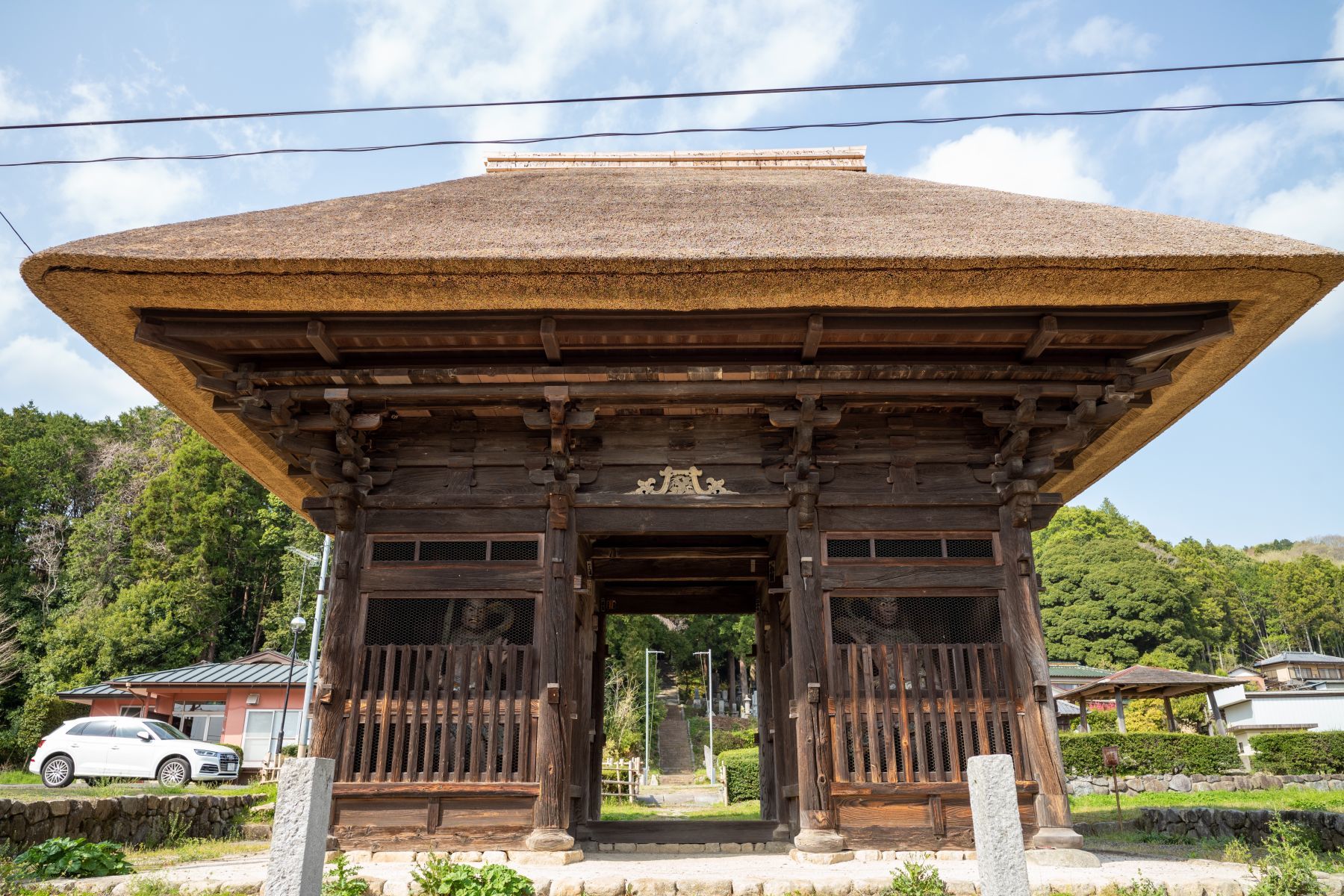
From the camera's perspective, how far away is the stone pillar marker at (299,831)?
3863mm

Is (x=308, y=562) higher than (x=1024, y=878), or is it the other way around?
(x=308, y=562)

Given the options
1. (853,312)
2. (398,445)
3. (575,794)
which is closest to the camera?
(853,312)

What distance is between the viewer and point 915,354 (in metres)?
6.94

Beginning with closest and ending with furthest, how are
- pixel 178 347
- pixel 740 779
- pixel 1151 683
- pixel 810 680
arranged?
pixel 178 347 < pixel 810 680 < pixel 1151 683 < pixel 740 779

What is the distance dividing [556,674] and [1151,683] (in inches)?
615

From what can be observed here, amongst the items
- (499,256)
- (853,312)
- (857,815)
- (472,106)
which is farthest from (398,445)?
(857,815)

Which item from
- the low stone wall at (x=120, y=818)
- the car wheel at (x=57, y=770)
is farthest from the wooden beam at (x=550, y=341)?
the car wheel at (x=57, y=770)

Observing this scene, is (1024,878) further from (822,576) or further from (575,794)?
(575,794)

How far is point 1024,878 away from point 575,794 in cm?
526

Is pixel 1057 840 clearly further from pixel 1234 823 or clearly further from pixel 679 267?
pixel 1234 823

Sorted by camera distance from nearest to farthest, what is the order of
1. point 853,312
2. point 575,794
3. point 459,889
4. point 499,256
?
A: point 459,889 < point 499,256 < point 853,312 < point 575,794

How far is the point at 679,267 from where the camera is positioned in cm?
590

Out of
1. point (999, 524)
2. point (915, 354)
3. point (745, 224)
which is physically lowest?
point (999, 524)

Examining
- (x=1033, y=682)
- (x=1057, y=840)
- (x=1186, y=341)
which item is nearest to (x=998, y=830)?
(x=1057, y=840)
